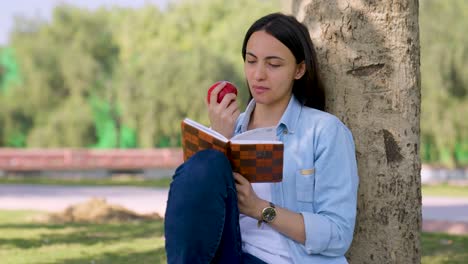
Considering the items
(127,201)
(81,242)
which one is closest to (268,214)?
(81,242)

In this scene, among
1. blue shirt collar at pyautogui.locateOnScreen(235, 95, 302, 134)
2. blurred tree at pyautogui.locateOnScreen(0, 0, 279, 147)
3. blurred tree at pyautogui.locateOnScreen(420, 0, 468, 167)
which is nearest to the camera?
blue shirt collar at pyautogui.locateOnScreen(235, 95, 302, 134)

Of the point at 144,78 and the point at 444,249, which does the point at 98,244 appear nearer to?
the point at 444,249

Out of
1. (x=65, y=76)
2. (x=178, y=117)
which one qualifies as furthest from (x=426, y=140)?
(x=65, y=76)

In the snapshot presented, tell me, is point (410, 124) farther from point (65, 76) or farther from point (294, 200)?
point (65, 76)

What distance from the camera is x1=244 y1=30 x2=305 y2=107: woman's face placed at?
285 cm

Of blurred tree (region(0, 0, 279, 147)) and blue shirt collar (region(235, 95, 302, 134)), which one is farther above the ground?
blue shirt collar (region(235, 95, 302, 134))

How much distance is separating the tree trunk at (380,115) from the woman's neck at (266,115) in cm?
48

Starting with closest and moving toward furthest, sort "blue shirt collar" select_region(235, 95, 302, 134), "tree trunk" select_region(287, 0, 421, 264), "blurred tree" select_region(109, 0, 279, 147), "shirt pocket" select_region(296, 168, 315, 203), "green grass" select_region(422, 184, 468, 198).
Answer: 1. "shirt pocket" select_region(296, 168, 315, 203)
2. "blue shirt collar" select_region(235, 95, 302, 134)
3. "tree trunk" select_region(287, 0, 421, 264)
4. "green grass" select_region(422, 184, 468, 198)
5. "blurred tree" select_region(109, 0, 279, 147)

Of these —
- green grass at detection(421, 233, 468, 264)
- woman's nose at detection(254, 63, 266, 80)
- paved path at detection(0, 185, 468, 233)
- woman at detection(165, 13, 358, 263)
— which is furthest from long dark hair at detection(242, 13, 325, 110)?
paved path at detection(0, 185, 468, 233)

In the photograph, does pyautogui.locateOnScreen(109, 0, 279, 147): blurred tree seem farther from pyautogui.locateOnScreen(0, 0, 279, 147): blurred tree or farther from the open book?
the open book

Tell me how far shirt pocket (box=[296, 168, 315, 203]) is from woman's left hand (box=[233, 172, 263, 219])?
0.17 metres

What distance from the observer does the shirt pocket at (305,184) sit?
2.78 m

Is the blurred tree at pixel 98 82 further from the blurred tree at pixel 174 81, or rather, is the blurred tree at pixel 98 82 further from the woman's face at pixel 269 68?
the woman's face at pixel 269 68

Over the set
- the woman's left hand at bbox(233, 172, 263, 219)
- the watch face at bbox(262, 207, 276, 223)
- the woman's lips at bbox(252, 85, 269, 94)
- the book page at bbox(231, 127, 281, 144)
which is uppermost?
the woman's lips at bbox(252, 85, 269, 94)
